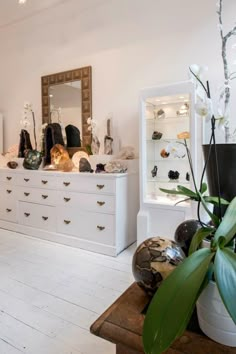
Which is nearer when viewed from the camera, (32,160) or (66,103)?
(32,160)

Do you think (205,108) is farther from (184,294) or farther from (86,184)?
(86,184)

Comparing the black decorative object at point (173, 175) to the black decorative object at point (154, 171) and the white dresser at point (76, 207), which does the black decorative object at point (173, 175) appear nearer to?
the black decorative object at point (154, 171)

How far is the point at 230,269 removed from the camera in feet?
1.77

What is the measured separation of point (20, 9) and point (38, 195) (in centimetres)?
290

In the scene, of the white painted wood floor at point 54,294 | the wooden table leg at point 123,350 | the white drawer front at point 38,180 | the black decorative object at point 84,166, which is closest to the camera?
the wooden table leg at point 123,350

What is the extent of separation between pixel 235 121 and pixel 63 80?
250cm

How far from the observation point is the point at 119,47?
3334 mm

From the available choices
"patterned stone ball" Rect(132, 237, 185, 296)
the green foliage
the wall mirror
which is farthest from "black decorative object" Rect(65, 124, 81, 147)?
the green foliage

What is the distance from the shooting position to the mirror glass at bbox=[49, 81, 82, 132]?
3.67 meters

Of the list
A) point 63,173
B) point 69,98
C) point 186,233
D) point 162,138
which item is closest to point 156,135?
point 162,138

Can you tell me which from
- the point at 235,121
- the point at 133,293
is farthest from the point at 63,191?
the point at 133,293

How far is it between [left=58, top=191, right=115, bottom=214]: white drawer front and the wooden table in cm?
191

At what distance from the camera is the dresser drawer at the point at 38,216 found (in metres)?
3.28

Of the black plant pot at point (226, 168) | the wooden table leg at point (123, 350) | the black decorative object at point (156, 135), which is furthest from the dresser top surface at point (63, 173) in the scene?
the wooden table leg at point (123, 350)
